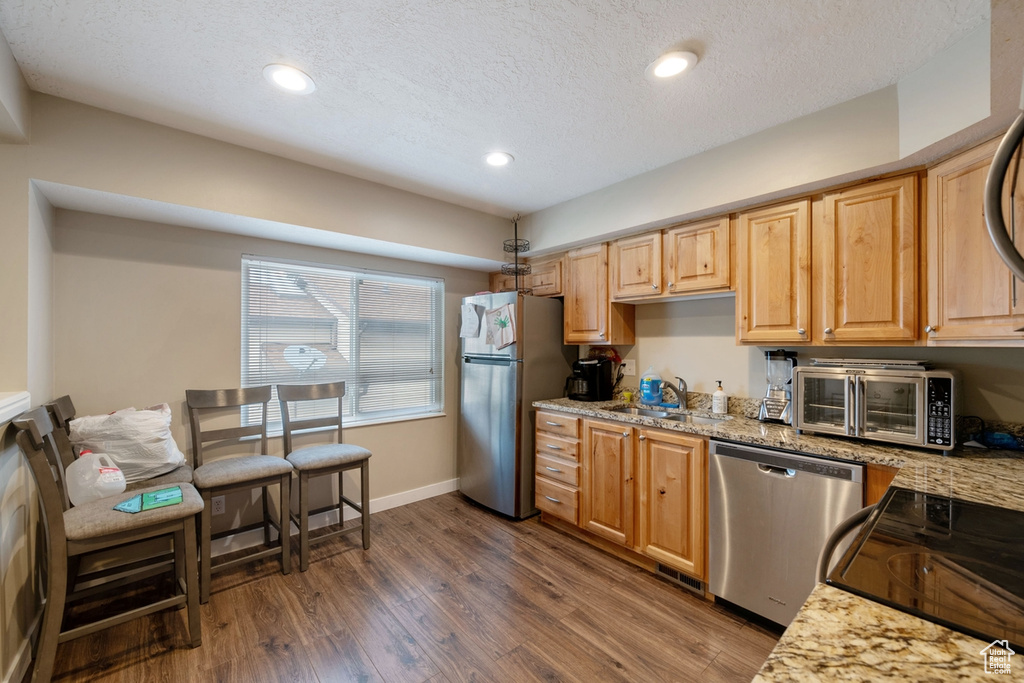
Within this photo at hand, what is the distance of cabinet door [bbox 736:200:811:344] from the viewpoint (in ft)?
7.22

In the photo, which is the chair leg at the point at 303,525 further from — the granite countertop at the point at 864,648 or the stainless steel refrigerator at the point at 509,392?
the granite countertop at the point at 864,648

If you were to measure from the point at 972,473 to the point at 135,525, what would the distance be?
320 centimetres

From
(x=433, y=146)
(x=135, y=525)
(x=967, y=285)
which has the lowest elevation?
(x=135, y=525)

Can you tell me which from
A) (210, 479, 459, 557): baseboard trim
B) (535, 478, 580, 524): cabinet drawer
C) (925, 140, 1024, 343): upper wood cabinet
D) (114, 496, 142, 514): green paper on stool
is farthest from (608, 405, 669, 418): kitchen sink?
(114, 496, 142, 514): green paper on stool

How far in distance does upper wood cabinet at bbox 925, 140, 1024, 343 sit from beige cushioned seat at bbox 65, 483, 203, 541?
3.34m

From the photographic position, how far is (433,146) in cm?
245

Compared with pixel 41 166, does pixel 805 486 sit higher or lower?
lower

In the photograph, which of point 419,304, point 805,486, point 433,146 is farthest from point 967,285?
point 419,304

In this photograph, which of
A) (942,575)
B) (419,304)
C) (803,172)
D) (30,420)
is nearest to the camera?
(942,575)

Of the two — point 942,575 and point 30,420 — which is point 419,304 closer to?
point 30,420

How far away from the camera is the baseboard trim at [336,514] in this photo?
108 inches

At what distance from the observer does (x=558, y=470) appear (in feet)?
10.2

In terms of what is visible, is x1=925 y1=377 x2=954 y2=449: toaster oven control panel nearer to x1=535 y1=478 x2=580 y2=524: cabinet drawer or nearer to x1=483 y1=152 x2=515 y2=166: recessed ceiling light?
x1=535 y1=478 x2=580 y2=524: cabinet drawer

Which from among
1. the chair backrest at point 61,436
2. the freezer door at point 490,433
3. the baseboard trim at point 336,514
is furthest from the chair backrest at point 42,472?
the freezer door at point 490,433
